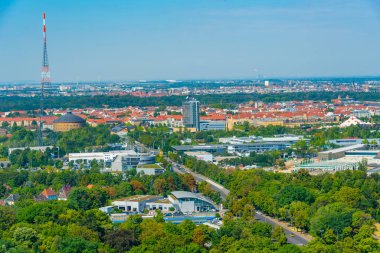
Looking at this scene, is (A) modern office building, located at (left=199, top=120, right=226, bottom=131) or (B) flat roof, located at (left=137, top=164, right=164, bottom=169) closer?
(B) flat roof, located at (left=137, top=164, right=164, bottom=169)

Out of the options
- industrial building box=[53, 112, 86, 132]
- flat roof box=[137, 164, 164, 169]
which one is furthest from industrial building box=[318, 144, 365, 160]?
industrial building box=[53, 112, 86, 132]

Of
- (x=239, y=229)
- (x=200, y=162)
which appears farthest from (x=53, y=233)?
(x=200, y=162)

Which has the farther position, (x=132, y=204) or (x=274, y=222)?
(x=132, y=204)

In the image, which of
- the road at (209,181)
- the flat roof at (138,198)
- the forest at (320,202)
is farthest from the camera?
the road at (209,181)

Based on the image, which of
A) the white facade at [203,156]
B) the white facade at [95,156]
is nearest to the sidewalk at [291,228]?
the white facade at [203,156]

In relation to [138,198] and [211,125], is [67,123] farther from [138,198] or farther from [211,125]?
[138,198]

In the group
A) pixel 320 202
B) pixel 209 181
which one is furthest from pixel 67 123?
pixel 320 202

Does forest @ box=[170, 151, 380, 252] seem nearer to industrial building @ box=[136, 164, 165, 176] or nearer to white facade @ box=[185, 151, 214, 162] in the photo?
industrial building @ box=[136, 164, 165, 176]

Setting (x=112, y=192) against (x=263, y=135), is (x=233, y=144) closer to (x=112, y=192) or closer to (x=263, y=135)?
(x=263, y=135)

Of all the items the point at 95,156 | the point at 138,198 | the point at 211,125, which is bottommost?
the point at 211,125

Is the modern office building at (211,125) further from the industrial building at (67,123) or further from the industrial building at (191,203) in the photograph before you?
the industrial building at (191,203)

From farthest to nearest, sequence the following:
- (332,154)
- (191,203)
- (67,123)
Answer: (67,123) → (332,154) → (191,203)
